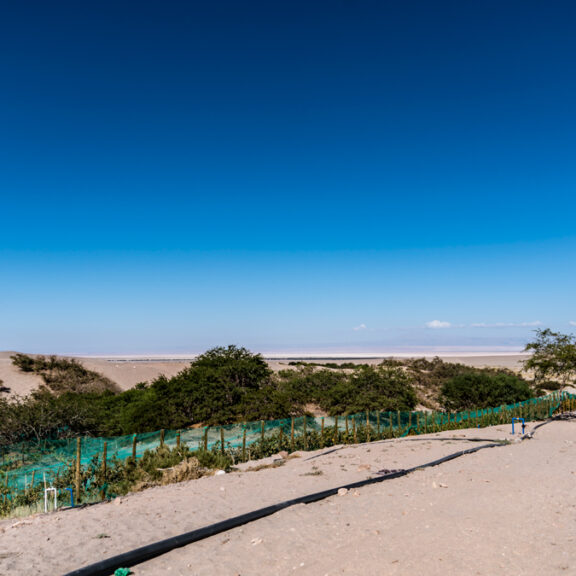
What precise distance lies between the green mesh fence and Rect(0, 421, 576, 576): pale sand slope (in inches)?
144

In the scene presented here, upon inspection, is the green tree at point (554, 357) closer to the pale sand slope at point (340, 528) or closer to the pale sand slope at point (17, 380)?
the pale sand slope at point (340, 528)

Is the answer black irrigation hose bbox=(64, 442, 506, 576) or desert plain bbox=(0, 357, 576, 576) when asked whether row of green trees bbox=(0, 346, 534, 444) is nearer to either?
desert plain bbox=(0, 357, 576, 576)

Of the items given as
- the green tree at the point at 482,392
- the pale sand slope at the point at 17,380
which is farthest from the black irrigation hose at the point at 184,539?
the pale sand slope at the point at 17,380

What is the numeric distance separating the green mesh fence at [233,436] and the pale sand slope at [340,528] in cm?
365

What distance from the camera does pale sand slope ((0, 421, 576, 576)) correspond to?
6.27 m

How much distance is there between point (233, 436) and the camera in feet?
60.3

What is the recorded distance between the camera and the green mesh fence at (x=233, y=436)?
14297 millimetres

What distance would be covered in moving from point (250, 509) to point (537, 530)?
509 cm

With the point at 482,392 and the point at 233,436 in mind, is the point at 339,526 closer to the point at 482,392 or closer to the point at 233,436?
the point at 233,436

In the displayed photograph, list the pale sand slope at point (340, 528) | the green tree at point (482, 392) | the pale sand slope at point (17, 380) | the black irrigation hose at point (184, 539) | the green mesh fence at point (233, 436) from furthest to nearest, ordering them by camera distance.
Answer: the pale sand slope at point (17, 380)
the green tree at point (482, 392)
the green mesh fence at point (233, 436)
the pale sand slope at point (340, 528)
the black irrigation hose at point (184, 539)

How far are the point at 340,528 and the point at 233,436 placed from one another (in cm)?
1131

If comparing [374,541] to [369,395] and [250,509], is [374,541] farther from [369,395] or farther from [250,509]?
[369,395]

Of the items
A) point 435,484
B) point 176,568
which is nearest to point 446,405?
point 435,484

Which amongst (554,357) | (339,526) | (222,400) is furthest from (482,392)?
(339,526)
